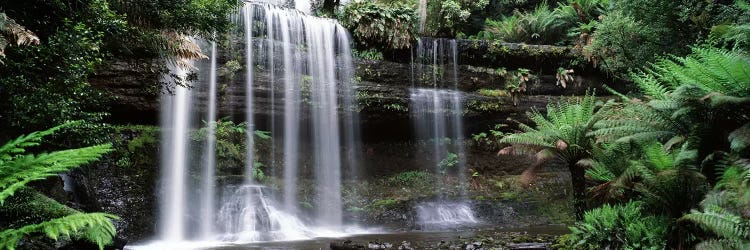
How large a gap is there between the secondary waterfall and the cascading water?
7.28 ft

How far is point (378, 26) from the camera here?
46.2ft

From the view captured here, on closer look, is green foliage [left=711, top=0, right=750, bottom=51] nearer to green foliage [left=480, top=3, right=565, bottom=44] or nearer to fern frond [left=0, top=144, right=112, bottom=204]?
fern frond [left=0, top=144, right=112, bottom=204]

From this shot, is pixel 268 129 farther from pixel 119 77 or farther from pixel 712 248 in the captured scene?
pixel 712 248

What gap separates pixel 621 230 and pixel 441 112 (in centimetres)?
885

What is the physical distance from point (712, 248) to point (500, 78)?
37.2 feet

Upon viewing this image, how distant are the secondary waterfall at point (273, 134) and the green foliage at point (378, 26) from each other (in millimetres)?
469

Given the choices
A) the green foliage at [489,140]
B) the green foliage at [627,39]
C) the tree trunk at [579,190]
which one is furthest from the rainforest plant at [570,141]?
the green foliage at [489,140]

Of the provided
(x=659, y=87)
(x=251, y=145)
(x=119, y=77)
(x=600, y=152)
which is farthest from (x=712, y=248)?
(x=119, y=77)

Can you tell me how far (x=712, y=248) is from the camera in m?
4.11

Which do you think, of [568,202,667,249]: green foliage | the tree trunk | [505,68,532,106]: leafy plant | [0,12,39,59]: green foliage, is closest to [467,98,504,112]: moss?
[505,68,532,106]: leafy plant

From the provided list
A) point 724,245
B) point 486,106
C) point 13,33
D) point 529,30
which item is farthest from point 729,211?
point 529,30

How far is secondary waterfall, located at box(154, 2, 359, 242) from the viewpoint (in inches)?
413

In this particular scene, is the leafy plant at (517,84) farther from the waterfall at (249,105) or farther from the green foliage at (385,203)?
the waterfall at (249,105)

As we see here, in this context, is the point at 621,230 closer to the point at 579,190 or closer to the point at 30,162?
the point at 579,190
